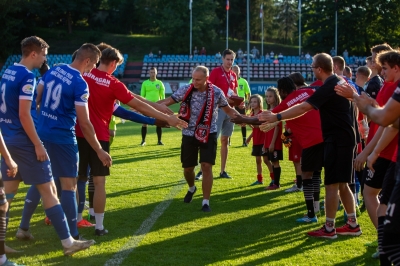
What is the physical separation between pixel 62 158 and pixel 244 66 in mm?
45359

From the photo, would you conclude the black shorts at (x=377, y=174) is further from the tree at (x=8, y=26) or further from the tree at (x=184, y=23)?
the tree at (x=184, y=23)

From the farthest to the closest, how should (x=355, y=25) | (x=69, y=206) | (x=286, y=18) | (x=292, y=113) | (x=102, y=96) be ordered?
(x=286, y=18) → (x=355, y=25) → (x=102, y=96) → (x=292, y=113) → (x=69, y=206)

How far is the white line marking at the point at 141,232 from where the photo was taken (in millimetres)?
5918

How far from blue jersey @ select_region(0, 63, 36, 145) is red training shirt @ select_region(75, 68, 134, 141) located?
3.69ft

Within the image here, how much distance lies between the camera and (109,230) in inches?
283

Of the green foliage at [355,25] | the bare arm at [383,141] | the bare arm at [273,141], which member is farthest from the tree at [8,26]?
the bare arm at [383,141]

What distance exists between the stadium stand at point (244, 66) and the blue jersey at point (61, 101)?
140 ft

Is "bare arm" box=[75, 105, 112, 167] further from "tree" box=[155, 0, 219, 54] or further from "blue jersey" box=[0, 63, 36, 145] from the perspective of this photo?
"tree" box=[155, 0, 219, 54]

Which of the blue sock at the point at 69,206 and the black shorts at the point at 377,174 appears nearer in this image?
the black shorts at the point at 377,174

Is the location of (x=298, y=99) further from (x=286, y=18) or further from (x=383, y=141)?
(x=286, y=18)

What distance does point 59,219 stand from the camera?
19.2 ft

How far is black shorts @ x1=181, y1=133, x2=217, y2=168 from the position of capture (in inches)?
331

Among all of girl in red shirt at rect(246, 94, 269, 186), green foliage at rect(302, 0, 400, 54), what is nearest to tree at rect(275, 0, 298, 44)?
green foliage at rect(302, 0, 400, 54)

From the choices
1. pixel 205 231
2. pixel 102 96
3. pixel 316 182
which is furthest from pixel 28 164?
pixel 316 182
